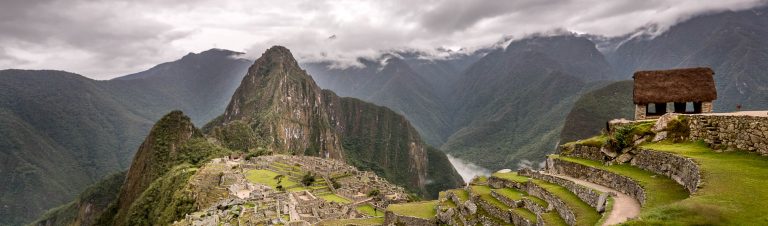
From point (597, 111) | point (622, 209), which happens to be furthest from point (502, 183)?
point (597, 111)

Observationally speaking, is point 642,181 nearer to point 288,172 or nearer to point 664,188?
point 664,188

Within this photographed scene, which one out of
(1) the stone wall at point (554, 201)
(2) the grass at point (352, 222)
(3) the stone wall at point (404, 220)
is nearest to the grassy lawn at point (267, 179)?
(2) the grass at point (352, 222)

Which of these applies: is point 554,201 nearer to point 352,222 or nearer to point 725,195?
point 725,195

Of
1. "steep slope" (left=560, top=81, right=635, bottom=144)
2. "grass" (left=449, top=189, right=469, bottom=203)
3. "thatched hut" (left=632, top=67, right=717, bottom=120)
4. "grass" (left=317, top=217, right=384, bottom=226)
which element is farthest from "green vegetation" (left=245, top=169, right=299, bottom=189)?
"steep slope" (left=560, top=81, right=635, bottom=144)

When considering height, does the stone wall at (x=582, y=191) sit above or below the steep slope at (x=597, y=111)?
below

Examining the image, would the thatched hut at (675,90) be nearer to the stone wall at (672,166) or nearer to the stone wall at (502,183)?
the stone wall at (502,183)
